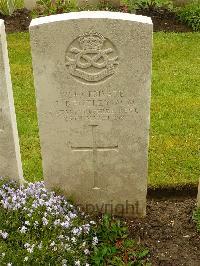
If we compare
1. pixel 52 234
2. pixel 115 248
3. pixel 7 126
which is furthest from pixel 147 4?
pixel 52 234

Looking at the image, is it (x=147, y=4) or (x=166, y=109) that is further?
(x=147, y=4)

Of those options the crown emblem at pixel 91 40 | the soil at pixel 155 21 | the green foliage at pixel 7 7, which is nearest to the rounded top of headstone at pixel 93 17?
the crown emblem at pixel 91 40

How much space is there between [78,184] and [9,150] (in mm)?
742

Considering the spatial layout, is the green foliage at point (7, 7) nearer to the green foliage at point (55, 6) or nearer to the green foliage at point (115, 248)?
the green foliage at point (55, 6)

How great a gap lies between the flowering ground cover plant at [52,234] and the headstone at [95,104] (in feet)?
0.98

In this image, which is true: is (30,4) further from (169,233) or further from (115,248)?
(115,248)

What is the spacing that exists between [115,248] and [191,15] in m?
6.01

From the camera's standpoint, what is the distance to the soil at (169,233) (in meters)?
4.53

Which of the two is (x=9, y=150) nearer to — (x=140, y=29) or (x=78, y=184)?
(x=78, y=184)

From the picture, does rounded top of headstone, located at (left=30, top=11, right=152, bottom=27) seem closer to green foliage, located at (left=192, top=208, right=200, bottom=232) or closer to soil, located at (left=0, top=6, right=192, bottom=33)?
green foliage, located at (left=192, top=208, right=200, bottom=232)

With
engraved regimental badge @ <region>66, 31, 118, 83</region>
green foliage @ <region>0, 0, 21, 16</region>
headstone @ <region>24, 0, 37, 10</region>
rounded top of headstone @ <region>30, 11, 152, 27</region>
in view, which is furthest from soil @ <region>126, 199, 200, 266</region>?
headstone @ <region>24, 0, 37, 10</region>

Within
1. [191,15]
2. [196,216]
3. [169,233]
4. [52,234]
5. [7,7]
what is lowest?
[169,233]

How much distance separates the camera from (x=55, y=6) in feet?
30.1

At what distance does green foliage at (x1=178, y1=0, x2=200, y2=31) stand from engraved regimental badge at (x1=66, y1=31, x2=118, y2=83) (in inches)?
216
